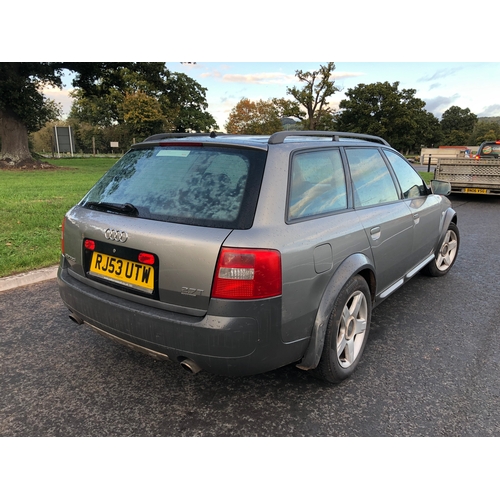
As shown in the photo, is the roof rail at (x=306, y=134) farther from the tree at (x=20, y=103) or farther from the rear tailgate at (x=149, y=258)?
the tree at (x=20, y=103)

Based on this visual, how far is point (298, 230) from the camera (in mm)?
2332

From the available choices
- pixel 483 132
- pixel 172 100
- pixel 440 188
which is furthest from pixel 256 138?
pixel 483 132

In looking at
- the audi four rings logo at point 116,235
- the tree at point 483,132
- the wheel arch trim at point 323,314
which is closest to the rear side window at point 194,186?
the audi four rings logo at point 116,235

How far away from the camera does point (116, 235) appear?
7.95 ft

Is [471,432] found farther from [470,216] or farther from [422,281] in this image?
[470,216]

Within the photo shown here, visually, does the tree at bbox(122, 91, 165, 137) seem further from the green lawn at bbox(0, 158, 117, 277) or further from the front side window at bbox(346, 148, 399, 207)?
the front side window at bbox(346, 148, 399, 207)

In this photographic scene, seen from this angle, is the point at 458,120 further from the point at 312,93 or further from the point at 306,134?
the point at 306,134

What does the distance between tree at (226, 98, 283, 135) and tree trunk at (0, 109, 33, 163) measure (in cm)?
3628

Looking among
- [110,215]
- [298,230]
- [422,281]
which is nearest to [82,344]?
[110,215]

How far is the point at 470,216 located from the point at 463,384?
8273mm

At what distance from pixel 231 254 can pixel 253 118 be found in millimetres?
62344

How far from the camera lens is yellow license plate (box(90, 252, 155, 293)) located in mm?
2312

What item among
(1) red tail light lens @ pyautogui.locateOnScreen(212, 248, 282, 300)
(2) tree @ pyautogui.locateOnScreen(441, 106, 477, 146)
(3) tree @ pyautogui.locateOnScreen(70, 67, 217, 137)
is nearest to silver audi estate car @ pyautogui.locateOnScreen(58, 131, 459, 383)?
(1) red tail light lens @ pyautogui.locateOnScreen(212, 248, 282, 300)

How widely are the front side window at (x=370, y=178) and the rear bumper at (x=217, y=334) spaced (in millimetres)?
1334
